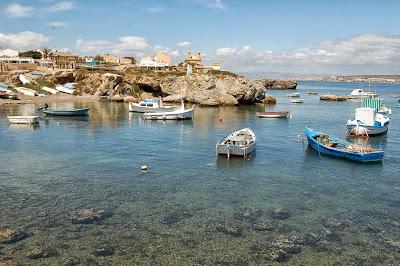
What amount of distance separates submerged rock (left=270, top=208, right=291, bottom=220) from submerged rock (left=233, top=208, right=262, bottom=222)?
741mm

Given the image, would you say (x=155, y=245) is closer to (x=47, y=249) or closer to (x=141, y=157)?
(x=47, y=249)

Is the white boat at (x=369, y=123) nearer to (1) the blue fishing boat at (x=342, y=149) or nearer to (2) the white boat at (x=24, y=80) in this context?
(1) the blue fishing boat at (x=342, y=149)

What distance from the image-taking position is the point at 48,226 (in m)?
19.2

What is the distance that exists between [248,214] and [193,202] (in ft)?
11.9

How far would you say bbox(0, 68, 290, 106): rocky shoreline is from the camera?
309 ft

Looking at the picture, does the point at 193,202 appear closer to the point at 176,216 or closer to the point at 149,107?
the point at 176,216

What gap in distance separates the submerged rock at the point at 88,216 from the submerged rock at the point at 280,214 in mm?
9099

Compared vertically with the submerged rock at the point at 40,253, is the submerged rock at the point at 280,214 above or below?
below

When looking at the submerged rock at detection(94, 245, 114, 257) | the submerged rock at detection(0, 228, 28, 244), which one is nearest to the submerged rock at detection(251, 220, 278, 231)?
the submerged rock at detection(94, 245, 114, 257)

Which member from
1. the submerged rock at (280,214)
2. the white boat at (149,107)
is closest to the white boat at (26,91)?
the white boat at (149,107)

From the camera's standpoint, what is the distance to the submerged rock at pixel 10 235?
17.4 m

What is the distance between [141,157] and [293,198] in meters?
16.2

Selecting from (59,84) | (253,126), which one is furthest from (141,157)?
(59,84)

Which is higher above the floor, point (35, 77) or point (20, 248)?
point (35, 77)
